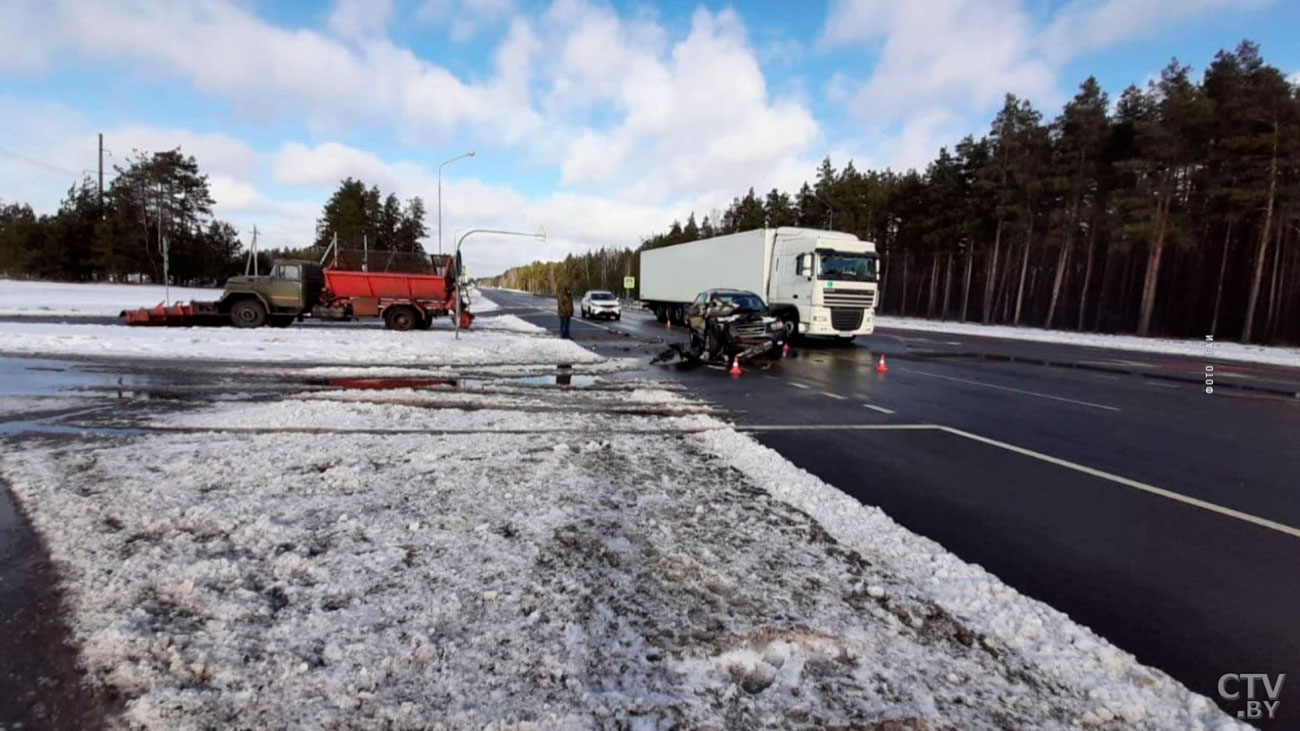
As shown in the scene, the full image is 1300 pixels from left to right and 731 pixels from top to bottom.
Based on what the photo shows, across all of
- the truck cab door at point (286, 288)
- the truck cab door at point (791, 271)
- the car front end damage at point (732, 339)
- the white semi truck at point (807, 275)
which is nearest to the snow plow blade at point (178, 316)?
the truck cab door at point (286, 288)

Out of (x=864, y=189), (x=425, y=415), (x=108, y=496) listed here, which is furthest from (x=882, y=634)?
(x=864, y=189)

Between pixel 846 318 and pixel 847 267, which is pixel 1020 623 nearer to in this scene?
pixel 846 318

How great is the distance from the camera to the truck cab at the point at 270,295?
73.4 feet

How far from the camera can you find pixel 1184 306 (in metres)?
43.9

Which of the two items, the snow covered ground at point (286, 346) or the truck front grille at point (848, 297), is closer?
the snow covered ground at point (286, 346)

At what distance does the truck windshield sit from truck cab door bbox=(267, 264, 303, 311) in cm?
1807

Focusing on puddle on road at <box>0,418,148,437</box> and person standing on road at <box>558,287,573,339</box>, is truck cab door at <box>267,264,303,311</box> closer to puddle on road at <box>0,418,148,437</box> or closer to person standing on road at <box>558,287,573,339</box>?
person standing on road at <box>558,287,573,339</box>

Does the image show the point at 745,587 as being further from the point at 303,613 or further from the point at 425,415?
the point at 425,415

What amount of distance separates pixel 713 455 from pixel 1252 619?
425 cm

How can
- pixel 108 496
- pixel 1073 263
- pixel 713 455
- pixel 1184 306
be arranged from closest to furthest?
pixel 108 496
pixel 713 455
pixel 1184 306
pixel 1073 263

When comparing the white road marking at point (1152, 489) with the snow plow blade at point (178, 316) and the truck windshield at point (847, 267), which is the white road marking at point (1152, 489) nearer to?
the truck windshield at point (847, 267)

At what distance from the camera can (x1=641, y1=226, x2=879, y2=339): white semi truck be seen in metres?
21.5

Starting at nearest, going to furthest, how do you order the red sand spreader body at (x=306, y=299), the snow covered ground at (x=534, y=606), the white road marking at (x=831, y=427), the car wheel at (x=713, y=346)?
the snow covered ground at (x=534, y=606), the white road marking at (x=831, y=427), the car wheel at (x=713, y=346), the red sand spreader body at (x=306, y=299)

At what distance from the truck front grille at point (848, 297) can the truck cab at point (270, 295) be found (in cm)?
1806
